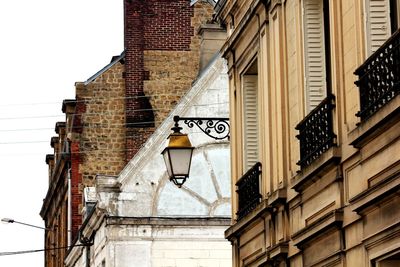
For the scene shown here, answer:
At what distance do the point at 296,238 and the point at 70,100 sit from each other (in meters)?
29.1

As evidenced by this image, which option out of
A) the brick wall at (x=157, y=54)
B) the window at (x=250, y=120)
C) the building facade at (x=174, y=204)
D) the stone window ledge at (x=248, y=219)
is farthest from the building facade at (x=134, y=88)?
the stone window ledge at (x=248, y=219)

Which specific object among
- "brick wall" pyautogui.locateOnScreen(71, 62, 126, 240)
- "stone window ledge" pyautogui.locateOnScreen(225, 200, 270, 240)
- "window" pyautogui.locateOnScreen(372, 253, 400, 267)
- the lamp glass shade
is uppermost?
"brick wall" pyautogui.locateOnScreen(71, 62, 126, 240)

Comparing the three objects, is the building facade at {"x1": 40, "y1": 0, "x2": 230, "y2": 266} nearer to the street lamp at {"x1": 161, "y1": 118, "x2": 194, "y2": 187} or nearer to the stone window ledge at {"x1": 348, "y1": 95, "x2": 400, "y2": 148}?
the street lamp at {"x1": 161, "y1": 118, "x2": 194, "y2": 187}

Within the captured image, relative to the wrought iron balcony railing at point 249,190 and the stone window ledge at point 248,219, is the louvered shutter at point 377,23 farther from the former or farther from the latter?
the wrought iron balcony railing at point 249,190

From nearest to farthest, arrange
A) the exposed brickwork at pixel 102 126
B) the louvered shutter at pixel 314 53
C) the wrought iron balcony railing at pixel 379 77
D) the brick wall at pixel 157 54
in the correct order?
the wrought iron balcony railing at pixel 379 77
the louvered shutter at pixel 314 53
the brick wall at pixel 157 54
the exposed brickwork at pixel 102 126

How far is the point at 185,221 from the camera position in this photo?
104 ft

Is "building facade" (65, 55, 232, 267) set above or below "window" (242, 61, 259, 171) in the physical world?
above

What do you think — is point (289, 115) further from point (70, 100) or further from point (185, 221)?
point (70, 100)

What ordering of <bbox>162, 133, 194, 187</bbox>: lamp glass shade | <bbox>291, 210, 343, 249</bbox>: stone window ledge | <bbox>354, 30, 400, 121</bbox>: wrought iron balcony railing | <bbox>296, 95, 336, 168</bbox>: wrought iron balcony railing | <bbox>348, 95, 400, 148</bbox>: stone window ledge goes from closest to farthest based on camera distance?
<bbox>348, 95, 400, 148</bbox>: stone window ledge < <bbox>354, 30, 400, 121</bbox>: wrought iron balcony railing < <bbox>291, 210, 343, 249</bbox>: stone window ledge < <bbox>296, 95, 336, 168</bbox>: wrought iron balcony railing < <bbox>162, 133, 194, 187</bbox>: lamp glass shade

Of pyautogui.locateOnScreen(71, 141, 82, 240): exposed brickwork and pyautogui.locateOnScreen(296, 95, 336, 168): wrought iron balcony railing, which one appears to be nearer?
pyautogui.locateOnScreen(296, 95, 336, 168): wrought iron balcony railing

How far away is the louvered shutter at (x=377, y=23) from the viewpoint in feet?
41.8

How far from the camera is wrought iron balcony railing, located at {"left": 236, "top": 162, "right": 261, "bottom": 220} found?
1767 cm

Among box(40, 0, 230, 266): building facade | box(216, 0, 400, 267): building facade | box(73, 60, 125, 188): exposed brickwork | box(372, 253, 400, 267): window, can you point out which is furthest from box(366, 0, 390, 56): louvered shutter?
box(73, 60, 125, 188): exposed brickwork

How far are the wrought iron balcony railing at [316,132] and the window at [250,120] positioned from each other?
3629mm
